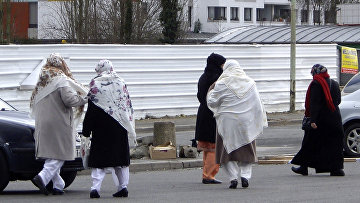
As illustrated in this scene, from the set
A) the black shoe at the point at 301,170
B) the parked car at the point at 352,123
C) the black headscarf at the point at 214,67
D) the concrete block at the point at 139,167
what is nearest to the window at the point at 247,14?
the parked car at the point at 352,123

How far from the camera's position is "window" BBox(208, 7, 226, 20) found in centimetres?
8925

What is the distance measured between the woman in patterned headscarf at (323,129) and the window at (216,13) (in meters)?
76.1

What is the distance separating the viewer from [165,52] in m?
26.5

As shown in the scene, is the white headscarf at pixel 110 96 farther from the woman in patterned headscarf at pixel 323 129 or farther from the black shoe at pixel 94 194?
the woman in patterned headscarf at pixel 323 129

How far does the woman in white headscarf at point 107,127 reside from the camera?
10641mm

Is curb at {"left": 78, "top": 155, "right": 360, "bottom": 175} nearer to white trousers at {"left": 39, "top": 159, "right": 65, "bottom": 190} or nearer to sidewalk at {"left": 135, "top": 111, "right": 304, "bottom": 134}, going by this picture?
white trousers at {"left": 39, "top": 159, "right": 65, "bottom": 190}

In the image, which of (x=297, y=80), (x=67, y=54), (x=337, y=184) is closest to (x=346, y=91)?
(x=337, y=184)

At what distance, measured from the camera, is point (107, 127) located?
10672mm

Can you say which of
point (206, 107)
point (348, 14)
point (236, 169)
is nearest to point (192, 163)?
point (206, 107)

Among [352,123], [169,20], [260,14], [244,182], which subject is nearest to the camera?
[244,182]

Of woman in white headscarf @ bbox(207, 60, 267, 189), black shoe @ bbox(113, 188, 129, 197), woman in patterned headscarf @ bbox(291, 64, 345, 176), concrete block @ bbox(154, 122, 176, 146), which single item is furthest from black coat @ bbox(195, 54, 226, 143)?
concrete block @ bbox(154, 122, 176, 146)

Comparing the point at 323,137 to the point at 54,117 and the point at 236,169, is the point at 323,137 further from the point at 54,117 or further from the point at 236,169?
the point at 54,117

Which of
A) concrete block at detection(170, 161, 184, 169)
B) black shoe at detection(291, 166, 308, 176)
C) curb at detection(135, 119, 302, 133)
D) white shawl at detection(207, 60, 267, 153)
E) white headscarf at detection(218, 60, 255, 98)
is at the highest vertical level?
white headscarf at detection(218, 60, 255, 98)

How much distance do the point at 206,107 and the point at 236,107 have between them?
0.72 m
